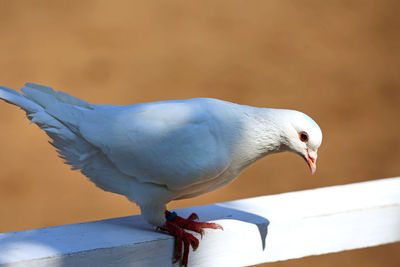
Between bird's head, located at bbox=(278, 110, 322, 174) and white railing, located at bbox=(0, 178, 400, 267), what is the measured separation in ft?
0.75

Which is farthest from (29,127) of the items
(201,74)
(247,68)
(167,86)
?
(247,68)

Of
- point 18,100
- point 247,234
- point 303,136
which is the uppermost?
point 18,100

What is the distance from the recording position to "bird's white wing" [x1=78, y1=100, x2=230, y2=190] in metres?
1.73

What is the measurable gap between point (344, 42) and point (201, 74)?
1863mm

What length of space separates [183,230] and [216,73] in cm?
417

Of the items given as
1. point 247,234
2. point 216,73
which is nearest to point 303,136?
point 247,234

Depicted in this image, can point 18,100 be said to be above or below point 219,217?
above

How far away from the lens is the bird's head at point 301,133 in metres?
Result: 1.81

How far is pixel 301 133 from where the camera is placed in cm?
183

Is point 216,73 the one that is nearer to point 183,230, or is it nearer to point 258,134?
point 258,134

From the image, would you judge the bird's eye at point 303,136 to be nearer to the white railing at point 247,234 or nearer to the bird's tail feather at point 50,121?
the white railing at point 247,234

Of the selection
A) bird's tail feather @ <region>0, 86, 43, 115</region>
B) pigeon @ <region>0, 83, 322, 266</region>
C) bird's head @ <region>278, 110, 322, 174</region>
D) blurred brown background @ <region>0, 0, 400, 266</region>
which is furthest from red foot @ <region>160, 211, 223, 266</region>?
blurred brown background @ <region>0, 0, 400, 266</region>

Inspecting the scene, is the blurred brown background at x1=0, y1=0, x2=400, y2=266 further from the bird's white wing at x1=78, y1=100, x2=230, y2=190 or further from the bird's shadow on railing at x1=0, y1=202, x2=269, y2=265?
the bird's white wing at x1=78, y1=100, x2=230, y2=190

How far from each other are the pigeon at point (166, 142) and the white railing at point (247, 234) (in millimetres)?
80
